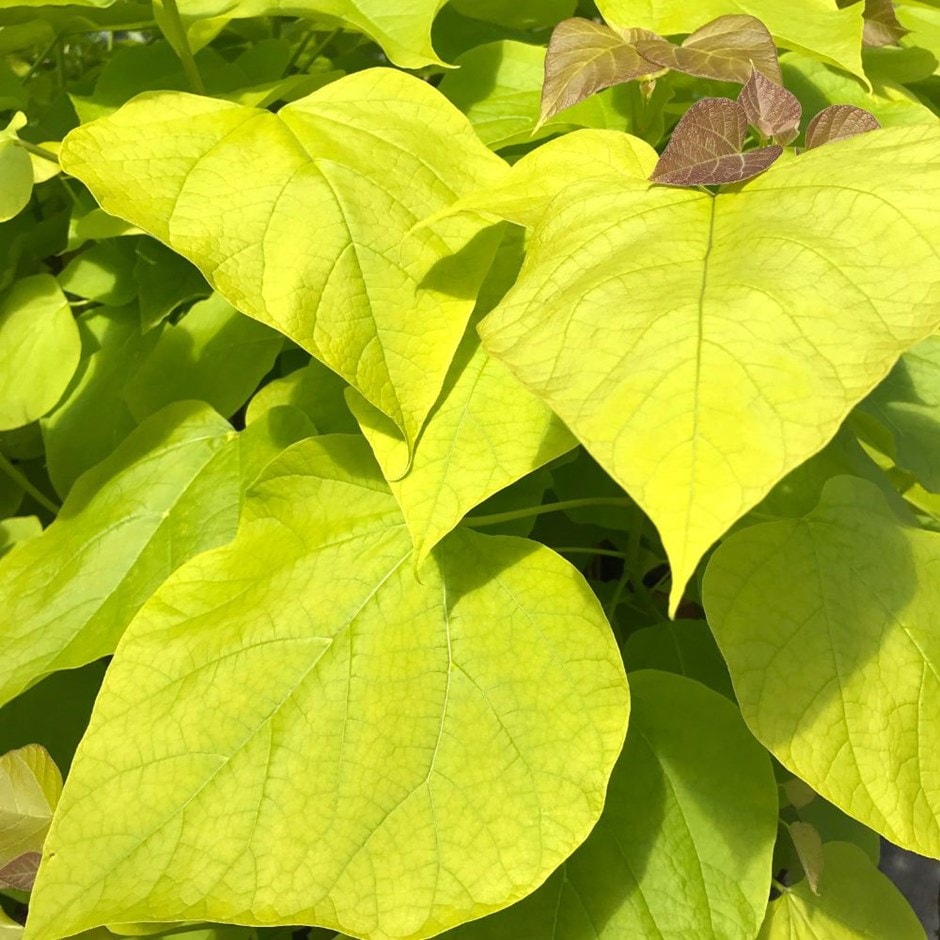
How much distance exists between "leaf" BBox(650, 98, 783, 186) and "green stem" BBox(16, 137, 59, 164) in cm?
32

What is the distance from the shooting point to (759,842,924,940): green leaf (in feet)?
1.99

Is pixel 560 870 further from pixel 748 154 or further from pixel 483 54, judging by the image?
pixel 483 54

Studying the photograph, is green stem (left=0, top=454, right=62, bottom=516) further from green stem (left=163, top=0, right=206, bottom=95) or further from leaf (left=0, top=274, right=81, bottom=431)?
green stem (left=163, top=0, right=206, bottom=95)

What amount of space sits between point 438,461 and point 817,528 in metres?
0.19

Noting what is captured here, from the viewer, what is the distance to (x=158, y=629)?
1.65 feet

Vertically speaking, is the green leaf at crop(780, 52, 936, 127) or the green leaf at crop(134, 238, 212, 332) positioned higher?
the green leaf at crop(780, 52, 936, 127)

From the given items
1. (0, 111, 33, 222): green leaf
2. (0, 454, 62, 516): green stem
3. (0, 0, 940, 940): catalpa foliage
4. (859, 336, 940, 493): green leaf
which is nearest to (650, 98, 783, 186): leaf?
(0, 0, 940, 940): catalpa foliage

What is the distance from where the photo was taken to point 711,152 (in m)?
0.46

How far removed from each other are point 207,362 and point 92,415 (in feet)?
0.31

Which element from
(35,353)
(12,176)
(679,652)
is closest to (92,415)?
(35,353)

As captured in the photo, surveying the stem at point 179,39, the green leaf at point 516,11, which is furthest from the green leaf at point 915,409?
the stem at point 179,39

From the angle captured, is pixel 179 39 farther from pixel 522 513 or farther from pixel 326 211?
pixel 522 513

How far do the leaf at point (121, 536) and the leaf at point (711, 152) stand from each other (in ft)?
0.89

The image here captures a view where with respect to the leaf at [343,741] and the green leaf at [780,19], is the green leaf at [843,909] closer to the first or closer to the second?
the leaf at [343,741]
